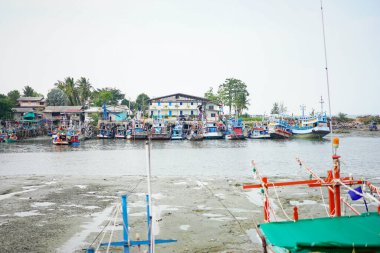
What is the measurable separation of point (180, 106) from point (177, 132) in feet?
36.7

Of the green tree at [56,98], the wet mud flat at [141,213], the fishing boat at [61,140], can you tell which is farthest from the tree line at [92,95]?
the wet mud flat at [141,213]

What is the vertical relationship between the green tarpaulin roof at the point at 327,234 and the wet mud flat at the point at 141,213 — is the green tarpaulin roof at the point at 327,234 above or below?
above

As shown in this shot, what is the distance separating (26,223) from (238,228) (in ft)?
28.7

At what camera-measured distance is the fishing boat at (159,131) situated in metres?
84.1

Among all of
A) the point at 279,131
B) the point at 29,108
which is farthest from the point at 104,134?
the point at 279,131

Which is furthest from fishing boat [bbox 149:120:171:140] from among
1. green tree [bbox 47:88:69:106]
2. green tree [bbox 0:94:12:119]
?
green tree [bbox 47:88:69:106]

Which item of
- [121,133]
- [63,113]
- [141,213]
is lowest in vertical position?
[141,213]

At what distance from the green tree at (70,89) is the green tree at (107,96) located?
21.5ft

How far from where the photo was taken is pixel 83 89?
112 meters

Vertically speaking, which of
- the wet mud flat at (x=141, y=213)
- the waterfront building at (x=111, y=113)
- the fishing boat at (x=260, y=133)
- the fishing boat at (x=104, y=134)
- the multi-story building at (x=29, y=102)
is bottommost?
the wet mud flat at (x=141, y=213)

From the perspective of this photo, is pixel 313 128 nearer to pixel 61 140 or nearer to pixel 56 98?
pixel 61 140

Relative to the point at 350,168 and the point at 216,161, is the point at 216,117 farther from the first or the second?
the point at 350,168

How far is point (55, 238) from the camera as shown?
1276 cm

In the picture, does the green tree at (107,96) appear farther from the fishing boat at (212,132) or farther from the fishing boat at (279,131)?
the fishing boat at (279,131)
